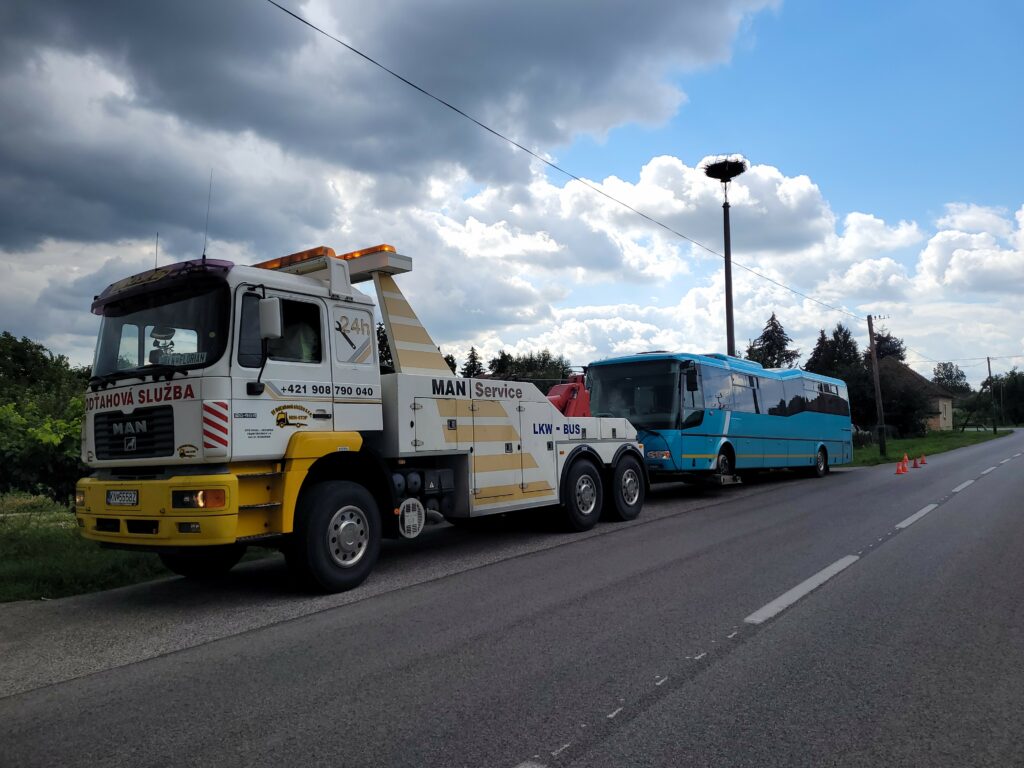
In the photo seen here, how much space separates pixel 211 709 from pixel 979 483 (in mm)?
18212

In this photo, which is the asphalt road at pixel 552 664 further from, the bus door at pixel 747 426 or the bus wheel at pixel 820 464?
the bus wheel at pixel 820 464

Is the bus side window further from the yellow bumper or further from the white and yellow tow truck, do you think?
the yellow bumper

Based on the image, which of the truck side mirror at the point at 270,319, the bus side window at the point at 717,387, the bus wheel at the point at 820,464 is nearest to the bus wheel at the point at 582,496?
Result: the truck side mirror at the point at 270,319

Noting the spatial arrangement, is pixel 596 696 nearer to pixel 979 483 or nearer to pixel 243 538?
pixel 243 538

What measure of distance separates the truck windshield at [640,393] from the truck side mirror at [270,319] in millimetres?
9984

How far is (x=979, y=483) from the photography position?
1742 centimetres

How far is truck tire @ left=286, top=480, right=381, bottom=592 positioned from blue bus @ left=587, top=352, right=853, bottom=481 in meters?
8.19

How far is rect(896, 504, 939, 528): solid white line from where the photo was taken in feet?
34.5

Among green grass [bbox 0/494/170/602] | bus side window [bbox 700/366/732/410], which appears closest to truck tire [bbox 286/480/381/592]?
green grass [bbox 0/494/170/602]

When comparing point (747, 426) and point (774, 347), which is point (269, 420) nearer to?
point (747, 426)

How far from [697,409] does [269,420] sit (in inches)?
415

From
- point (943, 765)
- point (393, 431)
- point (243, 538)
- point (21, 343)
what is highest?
point (21, 343)

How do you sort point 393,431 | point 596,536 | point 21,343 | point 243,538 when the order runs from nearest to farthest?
1. point 243,538
2. point 393,431
3. point 596,536
4. point 21,343

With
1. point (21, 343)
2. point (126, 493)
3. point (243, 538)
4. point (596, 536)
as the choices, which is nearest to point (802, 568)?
point (596, 536)
